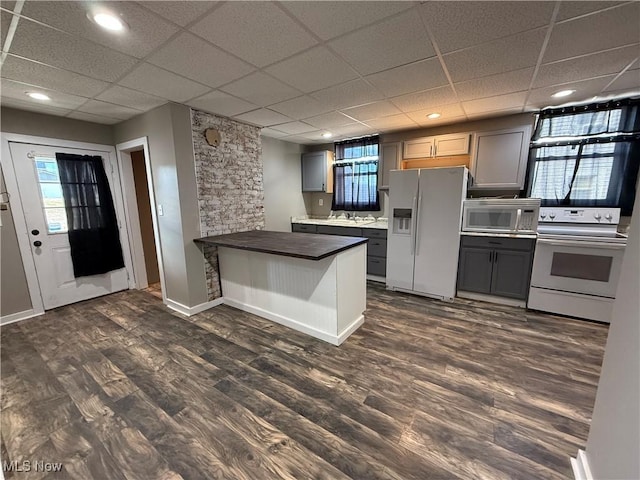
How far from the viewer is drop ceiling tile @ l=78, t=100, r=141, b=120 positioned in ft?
9.00

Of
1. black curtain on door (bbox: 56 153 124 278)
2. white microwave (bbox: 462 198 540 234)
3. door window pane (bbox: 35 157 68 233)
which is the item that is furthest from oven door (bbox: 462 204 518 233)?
door window pane (bbox: 35 157 68 233)

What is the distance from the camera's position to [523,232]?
120 inches

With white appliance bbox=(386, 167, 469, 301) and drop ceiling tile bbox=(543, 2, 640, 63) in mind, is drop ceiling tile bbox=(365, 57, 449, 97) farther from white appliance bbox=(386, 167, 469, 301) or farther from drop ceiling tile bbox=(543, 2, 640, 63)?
white appliance bbox=(386, 167, 469, 301)

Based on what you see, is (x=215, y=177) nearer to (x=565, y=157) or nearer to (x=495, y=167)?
(x=495, y=167)

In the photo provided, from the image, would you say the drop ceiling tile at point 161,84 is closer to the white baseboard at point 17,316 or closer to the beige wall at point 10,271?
the beige wall at point 10,271

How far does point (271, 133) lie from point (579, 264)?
14.4ft

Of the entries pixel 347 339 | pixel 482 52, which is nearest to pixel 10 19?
pixel 482 52

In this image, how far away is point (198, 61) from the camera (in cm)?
191

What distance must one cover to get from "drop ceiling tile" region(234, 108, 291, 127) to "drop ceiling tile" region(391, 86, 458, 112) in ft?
4.72

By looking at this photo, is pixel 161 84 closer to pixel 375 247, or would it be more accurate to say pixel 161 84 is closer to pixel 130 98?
pixel 130 98

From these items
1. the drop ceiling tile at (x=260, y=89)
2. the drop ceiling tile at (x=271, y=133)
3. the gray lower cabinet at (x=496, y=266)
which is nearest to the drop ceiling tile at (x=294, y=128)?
the drop ceiling tile at (x=271, y=133)

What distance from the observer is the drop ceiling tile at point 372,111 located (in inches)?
114

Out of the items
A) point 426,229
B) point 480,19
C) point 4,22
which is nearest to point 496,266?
point 426,229

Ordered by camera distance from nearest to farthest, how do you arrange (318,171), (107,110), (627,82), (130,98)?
(627,82)
(130,98)
(107,110)
(318,171)
